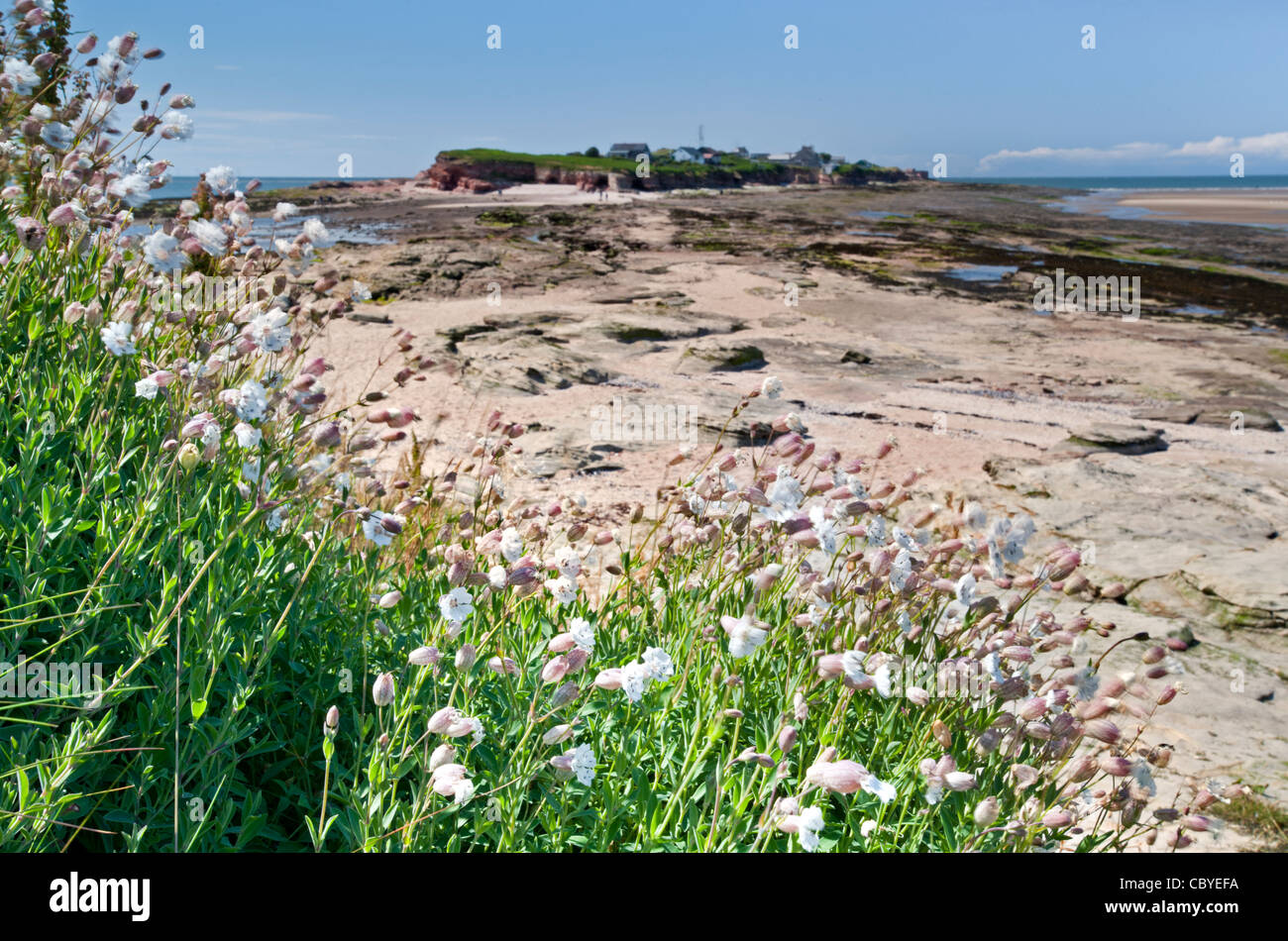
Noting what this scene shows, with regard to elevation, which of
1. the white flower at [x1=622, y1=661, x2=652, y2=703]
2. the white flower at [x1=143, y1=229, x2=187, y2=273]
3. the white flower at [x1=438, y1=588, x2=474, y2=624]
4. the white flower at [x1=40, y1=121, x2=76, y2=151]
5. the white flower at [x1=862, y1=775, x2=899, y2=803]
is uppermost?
the white flower at [x1=40, y1=121, x2=76, y2=151]

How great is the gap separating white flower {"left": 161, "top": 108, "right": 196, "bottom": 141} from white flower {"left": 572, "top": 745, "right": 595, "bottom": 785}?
138 inches

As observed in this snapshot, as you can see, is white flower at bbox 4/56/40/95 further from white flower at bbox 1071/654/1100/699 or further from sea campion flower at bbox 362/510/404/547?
white flower at bbox 1071/654/1100/699

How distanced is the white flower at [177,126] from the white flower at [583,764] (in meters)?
3.51

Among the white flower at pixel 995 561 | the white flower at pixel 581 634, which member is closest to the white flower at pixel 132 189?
the white flower at pixel 581 634

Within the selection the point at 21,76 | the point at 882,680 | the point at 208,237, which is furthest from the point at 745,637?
the point at 21,76

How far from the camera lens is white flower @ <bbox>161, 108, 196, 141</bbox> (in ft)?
12.4

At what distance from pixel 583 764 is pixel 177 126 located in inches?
140

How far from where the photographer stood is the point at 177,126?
3.80 meters

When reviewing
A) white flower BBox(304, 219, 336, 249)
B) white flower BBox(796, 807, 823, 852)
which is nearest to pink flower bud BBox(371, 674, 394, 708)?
white flower BBox(796, 807, 823, 852)

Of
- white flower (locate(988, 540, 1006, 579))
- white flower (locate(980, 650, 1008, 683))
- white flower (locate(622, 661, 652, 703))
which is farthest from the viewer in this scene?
white flower (locate(988, 540, 1006, 579))

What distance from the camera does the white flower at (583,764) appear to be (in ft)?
6.49

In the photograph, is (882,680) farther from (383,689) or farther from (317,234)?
(317,234)

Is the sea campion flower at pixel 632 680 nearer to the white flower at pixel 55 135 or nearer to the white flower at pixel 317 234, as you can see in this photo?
the white flower at pixel 317 234
